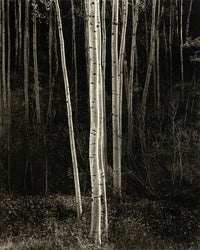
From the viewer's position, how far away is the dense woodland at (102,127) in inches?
131

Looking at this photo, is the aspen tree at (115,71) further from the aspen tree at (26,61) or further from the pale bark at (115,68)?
the aspen tree at (26,61)

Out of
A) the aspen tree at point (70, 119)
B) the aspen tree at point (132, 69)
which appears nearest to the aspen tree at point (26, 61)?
the aspen tree at point (70, 119)

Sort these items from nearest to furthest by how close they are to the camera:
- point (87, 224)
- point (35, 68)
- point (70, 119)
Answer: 1. point (87, 224)
2. point (70, 119)
3. point (35, 68)

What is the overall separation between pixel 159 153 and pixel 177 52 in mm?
1165

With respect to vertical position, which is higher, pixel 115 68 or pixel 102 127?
pixel 115 68

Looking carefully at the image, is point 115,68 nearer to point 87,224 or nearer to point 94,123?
point 94,123

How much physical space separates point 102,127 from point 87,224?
1041 millimetres

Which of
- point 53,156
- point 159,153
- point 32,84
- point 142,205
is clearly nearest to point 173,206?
point 142,205

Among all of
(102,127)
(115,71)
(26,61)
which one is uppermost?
(26,61)

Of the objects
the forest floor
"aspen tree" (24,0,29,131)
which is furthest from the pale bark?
"aspen tree" (24,0,29,131)

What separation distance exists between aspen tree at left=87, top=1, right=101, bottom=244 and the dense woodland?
0.01 metres

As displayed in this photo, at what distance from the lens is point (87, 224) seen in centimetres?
337

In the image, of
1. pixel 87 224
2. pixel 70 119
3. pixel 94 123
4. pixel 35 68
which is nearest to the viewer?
pixel 94 123

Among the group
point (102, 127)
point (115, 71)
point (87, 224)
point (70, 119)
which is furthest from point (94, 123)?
point (87, 224)
